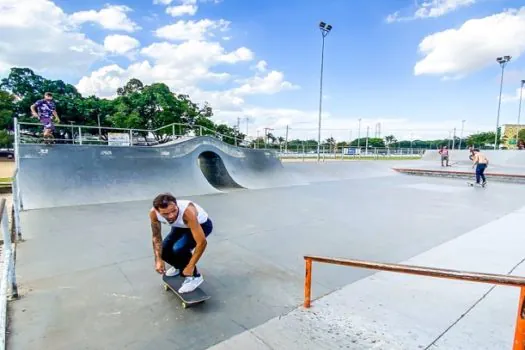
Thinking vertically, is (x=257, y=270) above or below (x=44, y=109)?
below

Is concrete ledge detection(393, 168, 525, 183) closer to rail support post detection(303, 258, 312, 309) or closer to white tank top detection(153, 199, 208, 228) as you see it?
rail support post detection(303, 258, 312, 309)

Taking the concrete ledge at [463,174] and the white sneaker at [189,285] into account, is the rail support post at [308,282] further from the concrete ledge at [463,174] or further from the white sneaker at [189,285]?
the concrete ledge at [463,174]

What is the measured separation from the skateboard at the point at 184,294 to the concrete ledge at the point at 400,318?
0.55 meters

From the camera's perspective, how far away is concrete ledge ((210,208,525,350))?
2109mm

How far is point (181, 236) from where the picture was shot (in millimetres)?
2793

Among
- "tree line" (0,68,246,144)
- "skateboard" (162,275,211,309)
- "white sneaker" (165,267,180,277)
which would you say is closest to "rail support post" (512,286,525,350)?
"skateboard" (162,275,211,309)

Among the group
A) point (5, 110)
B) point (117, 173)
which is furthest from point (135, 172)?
point (5, 110)

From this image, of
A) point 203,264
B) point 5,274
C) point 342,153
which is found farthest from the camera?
point 342,153

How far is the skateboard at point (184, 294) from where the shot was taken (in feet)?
8.39

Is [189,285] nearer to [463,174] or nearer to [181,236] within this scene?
[181,236]

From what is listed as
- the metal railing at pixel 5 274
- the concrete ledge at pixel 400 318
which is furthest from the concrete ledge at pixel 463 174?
the metal railing at pixel 5 274

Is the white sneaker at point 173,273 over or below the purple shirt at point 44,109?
below

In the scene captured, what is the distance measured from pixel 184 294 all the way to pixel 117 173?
6799 mm

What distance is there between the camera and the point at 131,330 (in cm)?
226
